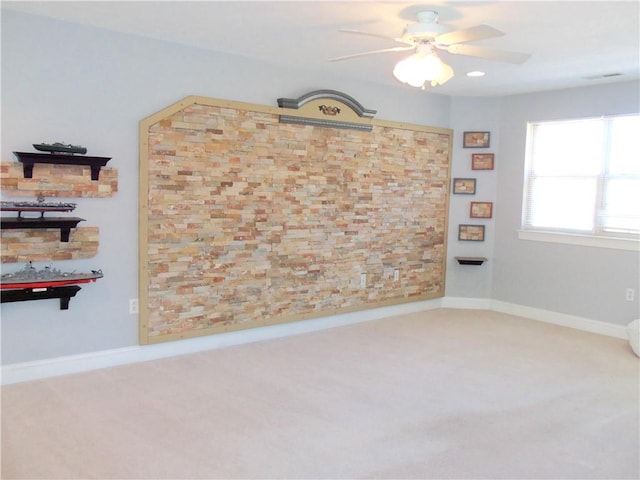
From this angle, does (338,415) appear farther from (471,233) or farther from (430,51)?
(471,233)

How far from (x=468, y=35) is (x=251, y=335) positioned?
9.37 ft

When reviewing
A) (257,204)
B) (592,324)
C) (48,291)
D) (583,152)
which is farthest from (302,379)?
(583,152)

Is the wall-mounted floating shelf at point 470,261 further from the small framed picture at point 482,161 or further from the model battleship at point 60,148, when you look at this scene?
the model battleship at point 60,148

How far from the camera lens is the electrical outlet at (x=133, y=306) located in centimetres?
368

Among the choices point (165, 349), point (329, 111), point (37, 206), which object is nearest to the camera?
point (37, 206)

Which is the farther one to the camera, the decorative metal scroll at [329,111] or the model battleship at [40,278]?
the decorative metal scroll at [329,111]

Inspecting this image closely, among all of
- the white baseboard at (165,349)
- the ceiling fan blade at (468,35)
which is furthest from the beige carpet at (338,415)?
the ceiling fan blade at (468,35)

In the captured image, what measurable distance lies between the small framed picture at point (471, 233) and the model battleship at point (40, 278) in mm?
3775

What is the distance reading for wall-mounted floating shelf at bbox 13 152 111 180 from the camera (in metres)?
3.10

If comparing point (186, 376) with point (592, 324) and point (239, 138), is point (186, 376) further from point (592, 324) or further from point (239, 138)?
point (592, 324)

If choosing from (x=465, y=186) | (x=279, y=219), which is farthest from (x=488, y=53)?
(x=465, y=186)

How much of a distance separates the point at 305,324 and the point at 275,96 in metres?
2.02

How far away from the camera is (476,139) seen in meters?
5.48

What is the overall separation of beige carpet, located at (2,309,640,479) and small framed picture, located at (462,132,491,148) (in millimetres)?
2250
